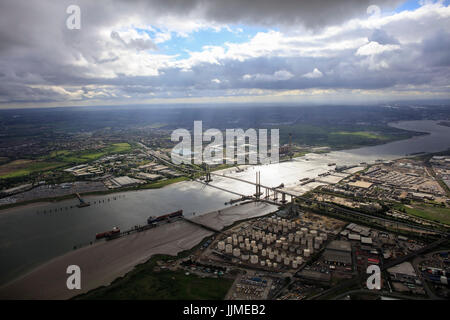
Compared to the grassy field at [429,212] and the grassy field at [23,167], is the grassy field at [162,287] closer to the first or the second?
the grassy field at [429,212]

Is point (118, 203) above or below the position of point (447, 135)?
below

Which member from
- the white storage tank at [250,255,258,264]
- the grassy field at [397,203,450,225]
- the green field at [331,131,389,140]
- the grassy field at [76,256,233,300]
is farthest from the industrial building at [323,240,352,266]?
the green field at [331,131,389,140]

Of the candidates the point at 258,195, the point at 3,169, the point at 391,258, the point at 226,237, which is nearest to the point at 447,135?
the point at 258,195

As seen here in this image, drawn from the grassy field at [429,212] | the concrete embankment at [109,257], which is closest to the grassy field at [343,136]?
the grassy field at [429,212]

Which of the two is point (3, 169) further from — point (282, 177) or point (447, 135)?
point (447, 135)

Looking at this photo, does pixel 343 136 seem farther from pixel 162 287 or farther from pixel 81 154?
pixel 162 287

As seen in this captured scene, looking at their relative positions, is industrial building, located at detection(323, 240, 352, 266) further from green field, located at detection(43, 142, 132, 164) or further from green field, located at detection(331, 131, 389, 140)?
green field, located at detection(331, 131, 389, 140)

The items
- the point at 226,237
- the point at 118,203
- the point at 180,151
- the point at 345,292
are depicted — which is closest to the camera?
the point at 345,292
